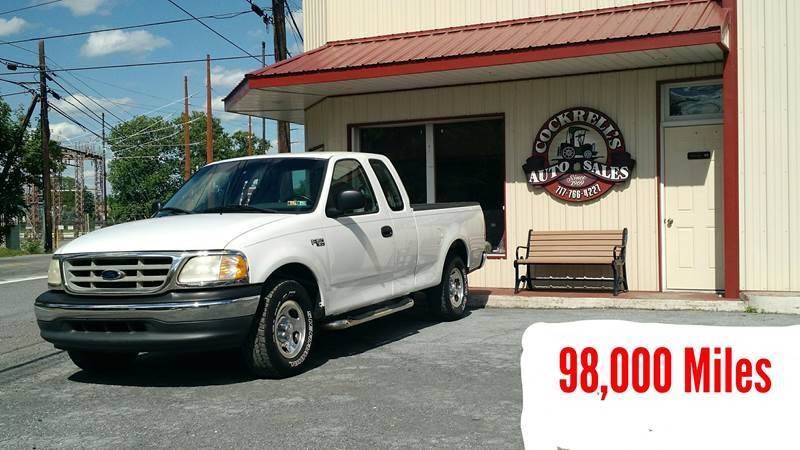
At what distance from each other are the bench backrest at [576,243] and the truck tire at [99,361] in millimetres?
6234

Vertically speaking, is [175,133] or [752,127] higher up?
[175,133]

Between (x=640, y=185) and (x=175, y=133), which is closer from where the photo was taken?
(x=640, y=185)

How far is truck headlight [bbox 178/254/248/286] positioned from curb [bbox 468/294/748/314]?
17.2ft

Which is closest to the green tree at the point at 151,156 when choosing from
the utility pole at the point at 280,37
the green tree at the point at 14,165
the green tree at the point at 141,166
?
the green tree at the point at 141,166

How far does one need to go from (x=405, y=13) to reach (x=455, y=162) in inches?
99.0

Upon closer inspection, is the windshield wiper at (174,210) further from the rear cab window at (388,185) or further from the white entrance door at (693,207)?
the white entrance door at (693,207)

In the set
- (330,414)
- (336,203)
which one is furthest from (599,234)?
(330,414)

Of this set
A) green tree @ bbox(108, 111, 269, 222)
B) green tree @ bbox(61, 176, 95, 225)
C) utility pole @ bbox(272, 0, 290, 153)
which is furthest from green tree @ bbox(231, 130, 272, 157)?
utility pole @ bbox(272, 0, 290, 153)

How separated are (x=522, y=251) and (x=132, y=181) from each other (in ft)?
320

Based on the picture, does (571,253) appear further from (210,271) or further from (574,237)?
(210,271)

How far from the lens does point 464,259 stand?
988 cm

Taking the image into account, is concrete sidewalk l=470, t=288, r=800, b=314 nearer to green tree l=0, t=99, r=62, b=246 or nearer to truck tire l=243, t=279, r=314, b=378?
truck tire l=243, t=279, r=314, b=378

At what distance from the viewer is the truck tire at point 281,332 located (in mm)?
6328

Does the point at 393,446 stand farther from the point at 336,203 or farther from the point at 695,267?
the point at 695,267
